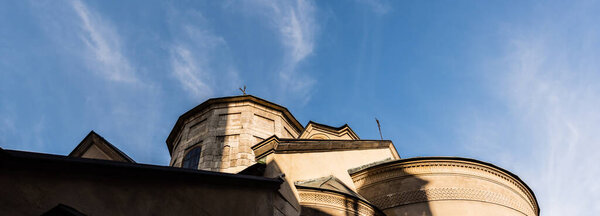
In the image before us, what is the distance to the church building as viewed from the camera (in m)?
5.36

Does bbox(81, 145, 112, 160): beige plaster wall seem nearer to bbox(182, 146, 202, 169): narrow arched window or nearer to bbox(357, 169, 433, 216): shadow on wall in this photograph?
bbox(182, 146, 202, 169): narrow arched window

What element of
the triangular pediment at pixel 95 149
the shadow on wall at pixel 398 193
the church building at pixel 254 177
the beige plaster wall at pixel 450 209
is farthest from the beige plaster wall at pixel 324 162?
the triangular pediment at pixel 95 149

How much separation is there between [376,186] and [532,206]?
15.3ft

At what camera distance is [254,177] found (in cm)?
691

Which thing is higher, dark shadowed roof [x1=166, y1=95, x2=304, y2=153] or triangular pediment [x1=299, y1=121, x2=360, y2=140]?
dark shadowed roof [x1=166, y1=95, x2=304, y2=153]

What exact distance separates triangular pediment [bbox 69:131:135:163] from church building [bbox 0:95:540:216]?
30 millimetres

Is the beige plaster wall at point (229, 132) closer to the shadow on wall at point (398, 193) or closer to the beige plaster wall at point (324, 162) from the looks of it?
the beige plaster wall at point (324, 162)

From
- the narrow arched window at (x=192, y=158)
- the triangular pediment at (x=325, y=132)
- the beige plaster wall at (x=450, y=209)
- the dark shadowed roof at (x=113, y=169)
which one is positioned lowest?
the dark shadowed roof at (x=113, y=169)

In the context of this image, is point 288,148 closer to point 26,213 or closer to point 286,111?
point 26,213

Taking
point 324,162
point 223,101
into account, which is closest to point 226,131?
point 223,101

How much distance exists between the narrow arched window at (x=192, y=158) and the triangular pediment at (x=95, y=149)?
11.7 feet

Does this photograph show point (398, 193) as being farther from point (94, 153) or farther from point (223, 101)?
point (223, 101)

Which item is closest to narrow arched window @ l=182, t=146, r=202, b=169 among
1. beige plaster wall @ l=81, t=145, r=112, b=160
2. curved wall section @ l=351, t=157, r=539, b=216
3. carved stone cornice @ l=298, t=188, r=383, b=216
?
beige plaster wall @ l=81, t=145, r=112, b=160

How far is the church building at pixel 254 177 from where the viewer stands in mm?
5359
